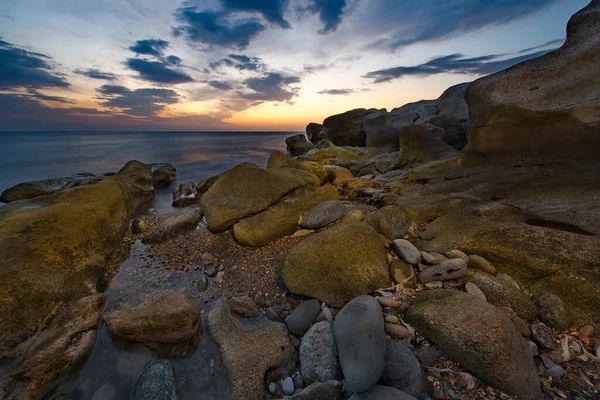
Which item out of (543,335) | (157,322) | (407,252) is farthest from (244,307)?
(543,335)

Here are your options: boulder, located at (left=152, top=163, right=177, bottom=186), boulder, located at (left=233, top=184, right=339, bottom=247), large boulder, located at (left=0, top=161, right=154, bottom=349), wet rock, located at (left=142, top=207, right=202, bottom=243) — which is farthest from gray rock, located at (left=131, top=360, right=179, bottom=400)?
boulder, located at (left=152, top=163, right=177, bottom=186)

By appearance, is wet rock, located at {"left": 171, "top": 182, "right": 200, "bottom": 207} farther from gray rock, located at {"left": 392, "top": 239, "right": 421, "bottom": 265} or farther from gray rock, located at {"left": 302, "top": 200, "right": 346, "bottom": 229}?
gray rock, located at {"left": 392, "top": 239, "right": 421, "bottom": 265}

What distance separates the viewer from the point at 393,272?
4051 mm

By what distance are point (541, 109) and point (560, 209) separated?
211 centimetres

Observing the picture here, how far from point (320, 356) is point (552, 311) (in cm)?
306

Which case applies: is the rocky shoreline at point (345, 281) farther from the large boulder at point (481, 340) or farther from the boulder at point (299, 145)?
the boulder at point (299, 145)

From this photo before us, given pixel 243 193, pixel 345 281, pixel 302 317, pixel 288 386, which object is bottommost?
pixel 288 386

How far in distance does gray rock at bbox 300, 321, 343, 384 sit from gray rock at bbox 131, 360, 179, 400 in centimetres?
149

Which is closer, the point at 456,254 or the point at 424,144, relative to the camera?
the point at 456,254

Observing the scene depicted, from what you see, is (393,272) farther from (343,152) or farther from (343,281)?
(343,152)

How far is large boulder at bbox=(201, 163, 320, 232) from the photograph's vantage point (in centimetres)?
601

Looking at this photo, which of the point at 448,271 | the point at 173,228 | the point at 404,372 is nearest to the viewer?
the point at 404,372

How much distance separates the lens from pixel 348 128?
2792 centimetres

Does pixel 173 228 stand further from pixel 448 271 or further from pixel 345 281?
pixel 448 271
